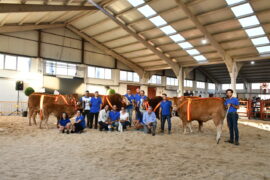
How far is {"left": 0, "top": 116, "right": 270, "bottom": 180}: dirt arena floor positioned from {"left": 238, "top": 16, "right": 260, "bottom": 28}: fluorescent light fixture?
9.99 metres

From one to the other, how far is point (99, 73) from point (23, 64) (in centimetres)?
744

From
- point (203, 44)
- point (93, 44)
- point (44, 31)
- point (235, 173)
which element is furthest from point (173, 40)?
point (235, 173)

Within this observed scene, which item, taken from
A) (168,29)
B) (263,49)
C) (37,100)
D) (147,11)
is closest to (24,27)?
(147,11)

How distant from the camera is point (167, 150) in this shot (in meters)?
5.09

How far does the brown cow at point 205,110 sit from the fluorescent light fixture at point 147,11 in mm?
9235

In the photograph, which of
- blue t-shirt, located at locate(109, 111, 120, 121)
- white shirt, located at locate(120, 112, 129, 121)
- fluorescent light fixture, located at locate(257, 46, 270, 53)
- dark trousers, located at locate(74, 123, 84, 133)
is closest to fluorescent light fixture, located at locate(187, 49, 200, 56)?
fluorescent light fixture, located at locate(257, 46, 270, 53)

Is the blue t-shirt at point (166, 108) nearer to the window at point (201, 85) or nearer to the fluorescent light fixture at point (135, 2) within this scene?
the fluorescent light fixture at point (135, 2)

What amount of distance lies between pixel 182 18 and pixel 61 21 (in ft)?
35.2

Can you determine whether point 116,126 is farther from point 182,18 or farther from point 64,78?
point 64,78

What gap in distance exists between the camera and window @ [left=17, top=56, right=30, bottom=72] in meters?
17.0

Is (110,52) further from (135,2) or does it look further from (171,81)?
(171,81)

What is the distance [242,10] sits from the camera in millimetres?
12641

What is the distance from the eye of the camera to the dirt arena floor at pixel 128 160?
337cm

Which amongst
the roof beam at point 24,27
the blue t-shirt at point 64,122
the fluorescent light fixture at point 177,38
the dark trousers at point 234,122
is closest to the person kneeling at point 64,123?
the blue t-shirt at point 64,122
